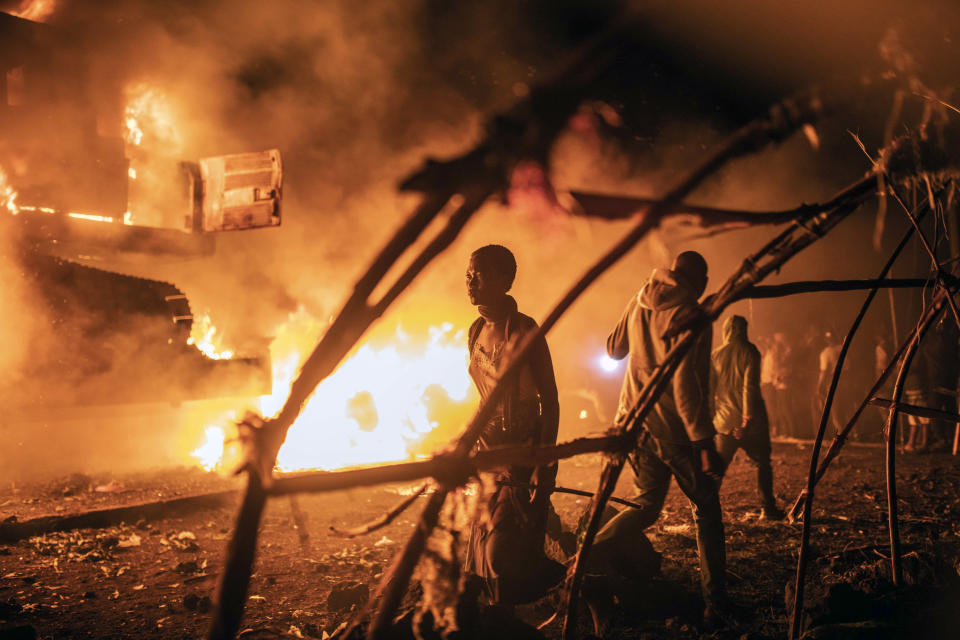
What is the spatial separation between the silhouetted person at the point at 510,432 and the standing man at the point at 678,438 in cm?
57

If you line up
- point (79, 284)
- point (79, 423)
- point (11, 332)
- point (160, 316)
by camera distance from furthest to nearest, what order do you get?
point (79, 423) → point (160, 316) → point (79, 284) → point (11, 332)

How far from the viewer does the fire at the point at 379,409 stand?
12.0m

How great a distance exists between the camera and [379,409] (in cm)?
1300

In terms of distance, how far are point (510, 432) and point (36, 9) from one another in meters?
13.9

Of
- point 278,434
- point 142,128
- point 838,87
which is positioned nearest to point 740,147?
point 838,87

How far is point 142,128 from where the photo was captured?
13383 mm

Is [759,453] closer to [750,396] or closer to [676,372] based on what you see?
[750,396]

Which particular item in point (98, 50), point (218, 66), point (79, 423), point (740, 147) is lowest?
point (79, 423)

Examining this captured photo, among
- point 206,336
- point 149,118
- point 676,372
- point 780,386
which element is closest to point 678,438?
point 676,372

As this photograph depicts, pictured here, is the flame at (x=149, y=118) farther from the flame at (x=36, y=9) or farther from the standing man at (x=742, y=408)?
the standing man at (x=742, y=408)

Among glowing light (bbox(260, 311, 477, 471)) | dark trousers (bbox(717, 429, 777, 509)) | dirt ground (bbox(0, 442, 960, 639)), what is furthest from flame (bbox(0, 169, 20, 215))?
dark trousers (bbox(717, 429, 777, 509))

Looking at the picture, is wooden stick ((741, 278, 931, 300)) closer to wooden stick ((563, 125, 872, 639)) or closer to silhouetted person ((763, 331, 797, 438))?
wooden stick ((563, 125, 872, 639))

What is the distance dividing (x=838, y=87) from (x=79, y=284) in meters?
11.5

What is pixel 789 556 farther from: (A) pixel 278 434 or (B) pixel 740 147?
(A) pixel 278 434
